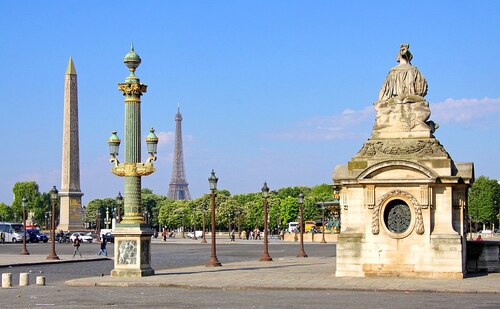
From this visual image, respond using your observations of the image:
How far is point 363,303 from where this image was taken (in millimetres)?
21766

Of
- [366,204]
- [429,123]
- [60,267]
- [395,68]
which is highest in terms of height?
[395,68]

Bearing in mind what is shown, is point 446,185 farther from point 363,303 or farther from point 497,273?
point 363,303

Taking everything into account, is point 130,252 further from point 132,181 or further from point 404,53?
point 404,53

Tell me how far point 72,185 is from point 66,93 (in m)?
11.0

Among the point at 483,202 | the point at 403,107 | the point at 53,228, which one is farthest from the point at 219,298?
the point at 483,202

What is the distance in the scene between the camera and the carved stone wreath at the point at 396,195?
3002 cm

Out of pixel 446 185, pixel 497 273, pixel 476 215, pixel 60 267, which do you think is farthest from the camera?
pixel 476 215

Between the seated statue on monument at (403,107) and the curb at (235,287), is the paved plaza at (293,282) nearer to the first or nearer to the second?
the curb at (235,287)

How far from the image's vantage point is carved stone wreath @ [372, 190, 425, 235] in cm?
3002

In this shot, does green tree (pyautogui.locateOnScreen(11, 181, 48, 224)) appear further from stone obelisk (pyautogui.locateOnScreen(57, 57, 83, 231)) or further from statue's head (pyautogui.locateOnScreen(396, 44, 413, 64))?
statue's head (pyautogui.locateOnScreen(396, 44, 413, 64))

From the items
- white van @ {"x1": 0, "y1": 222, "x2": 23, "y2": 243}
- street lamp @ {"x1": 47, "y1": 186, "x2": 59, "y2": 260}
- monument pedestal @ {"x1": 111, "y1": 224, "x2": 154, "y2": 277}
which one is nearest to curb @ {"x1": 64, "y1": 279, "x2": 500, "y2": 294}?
monument pedestal @ {"x1": 111, "y1": 224, "x2": 154, "y2": 277}

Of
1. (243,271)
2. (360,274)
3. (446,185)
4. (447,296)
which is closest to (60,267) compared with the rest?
(243,271)

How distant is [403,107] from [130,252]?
34.0 feet

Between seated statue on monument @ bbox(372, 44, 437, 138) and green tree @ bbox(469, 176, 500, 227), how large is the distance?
11996cm
